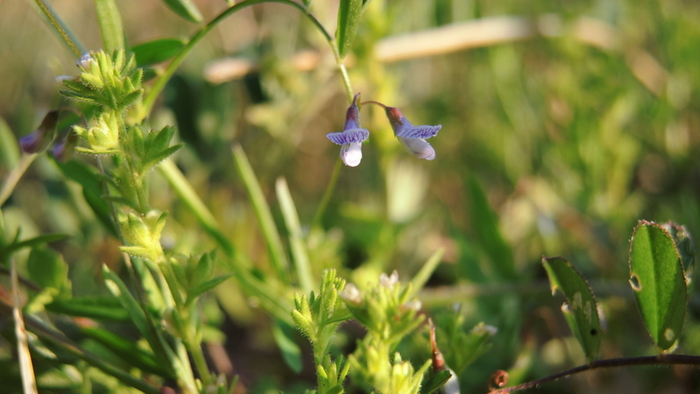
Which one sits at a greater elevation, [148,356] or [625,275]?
[148,356]

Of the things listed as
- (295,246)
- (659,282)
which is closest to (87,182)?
(295,246)

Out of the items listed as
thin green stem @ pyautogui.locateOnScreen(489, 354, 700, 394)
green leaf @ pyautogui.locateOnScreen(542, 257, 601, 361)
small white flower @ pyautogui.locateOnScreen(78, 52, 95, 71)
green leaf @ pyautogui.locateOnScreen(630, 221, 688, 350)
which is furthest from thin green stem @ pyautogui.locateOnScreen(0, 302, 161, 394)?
green leaf @ pyautogui.locateOnScreen(630, 221, 688, 350)

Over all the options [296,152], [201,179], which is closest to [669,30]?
[296,152]

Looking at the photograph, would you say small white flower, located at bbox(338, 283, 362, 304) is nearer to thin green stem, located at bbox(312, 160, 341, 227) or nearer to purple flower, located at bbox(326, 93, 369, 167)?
purple flower, located at bbox(326, 93, 369, 167)

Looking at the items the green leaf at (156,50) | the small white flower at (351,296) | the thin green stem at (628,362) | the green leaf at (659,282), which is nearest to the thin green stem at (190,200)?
the green leaf at (156,50)

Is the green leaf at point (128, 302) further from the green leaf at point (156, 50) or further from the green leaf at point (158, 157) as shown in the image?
the green leaf at point (156, 50)

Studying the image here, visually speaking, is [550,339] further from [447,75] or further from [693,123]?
[447,75]
